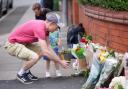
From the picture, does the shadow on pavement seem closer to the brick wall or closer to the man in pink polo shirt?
the man in pink polo shirt

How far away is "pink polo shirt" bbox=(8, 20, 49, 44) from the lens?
779 cm

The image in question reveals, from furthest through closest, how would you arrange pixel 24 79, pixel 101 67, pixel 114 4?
pixel 24 79 → pixel 114 4 → pixel 101 67

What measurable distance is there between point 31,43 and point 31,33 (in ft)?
1.24

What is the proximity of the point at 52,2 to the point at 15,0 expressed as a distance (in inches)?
524

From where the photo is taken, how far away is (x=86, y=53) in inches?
332

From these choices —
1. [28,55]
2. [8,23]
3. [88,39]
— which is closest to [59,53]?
[88,39]

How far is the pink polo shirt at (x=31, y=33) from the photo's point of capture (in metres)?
7.79

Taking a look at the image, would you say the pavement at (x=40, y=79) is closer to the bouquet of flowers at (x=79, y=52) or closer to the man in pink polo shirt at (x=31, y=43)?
the man in pink polo shirt at (x=31, y=43)

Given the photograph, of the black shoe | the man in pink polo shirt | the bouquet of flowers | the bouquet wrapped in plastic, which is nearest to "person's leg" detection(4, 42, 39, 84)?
the man in pink polo shirt

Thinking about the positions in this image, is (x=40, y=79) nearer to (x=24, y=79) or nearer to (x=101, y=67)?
(x=24, y=79)

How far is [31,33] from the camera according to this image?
8.15 metres

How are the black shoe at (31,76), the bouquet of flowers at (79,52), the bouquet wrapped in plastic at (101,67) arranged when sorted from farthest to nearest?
the bouquet of flowers at (79,52) → the black shoe at (31,76) → the bouquet wrapped in plastic at (101,67)

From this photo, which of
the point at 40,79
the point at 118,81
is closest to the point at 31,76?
the point at 40,79

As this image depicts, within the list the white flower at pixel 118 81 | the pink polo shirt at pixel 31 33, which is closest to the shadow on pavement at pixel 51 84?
the pink polo shirt at pixel 31 33
